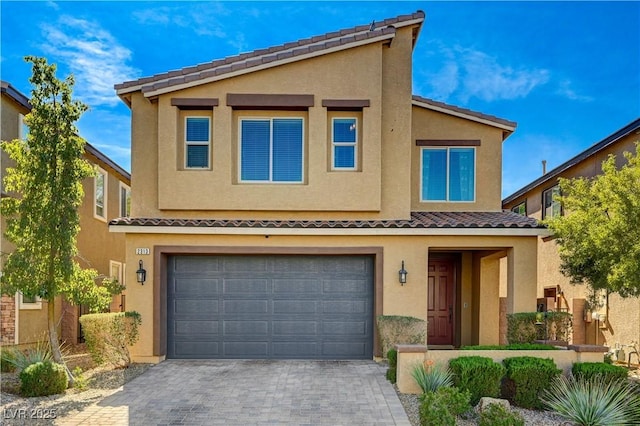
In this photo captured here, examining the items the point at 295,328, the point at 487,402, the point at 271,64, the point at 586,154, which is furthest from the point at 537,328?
the point at 271,64

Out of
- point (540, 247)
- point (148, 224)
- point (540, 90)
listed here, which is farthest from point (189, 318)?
point (540, 90)

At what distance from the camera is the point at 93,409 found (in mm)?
7930

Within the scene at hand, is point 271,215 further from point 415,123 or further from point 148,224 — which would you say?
point 415,123

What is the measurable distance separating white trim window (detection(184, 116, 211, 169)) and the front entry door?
7615mm

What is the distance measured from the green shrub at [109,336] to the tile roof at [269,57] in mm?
5789

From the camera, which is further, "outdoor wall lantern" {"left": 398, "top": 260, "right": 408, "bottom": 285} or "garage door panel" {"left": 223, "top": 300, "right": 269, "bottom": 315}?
"garage door panel" {"left": 223, "top": 300, "right": 269, "bottom": 315}

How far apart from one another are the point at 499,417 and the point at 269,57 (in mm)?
9836

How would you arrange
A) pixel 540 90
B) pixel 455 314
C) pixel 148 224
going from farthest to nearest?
pixel 540 90
pixel 455 314
pixel 148 224

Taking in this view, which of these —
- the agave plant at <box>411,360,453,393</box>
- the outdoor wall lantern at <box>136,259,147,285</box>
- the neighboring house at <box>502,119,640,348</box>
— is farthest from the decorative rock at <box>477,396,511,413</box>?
the outdoor wall lantern at <box>136,259,147,285</box>

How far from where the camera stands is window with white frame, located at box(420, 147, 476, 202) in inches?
555

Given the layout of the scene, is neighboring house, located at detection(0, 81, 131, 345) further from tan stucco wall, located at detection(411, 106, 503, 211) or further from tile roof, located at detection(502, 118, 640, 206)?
tile roof, located at detection(502, 118, 640, 206)

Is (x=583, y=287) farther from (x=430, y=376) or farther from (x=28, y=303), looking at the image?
(x=28, y=303)

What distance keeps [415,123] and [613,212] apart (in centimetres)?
646

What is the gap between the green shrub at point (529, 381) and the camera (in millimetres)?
8227
